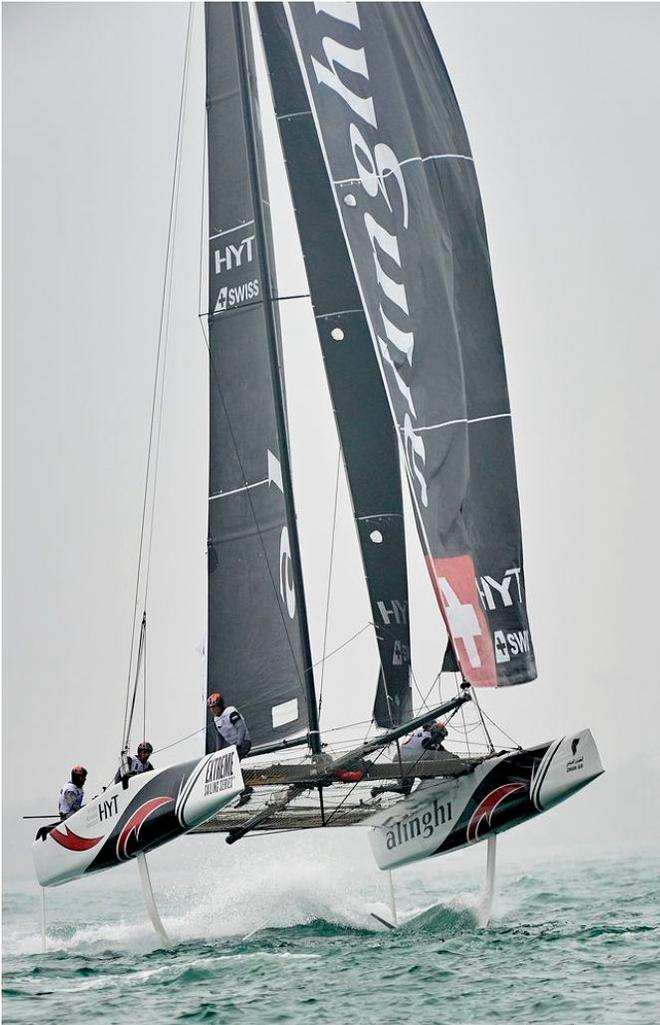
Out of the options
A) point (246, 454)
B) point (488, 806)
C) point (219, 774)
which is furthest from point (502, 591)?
point (246, 454)

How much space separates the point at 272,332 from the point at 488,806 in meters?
3.73

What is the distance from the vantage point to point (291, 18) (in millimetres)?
11055

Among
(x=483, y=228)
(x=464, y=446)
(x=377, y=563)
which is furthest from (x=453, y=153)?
(x=377, y=563)

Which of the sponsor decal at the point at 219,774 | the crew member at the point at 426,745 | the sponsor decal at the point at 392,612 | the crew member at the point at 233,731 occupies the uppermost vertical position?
the sponsor decal at the point at 392,612

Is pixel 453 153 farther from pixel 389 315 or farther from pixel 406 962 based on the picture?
pixel 406 962

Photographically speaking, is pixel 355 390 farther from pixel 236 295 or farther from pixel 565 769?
pixel 565 769

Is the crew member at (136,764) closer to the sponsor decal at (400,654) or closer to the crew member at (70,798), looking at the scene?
the crew member at (70,798)

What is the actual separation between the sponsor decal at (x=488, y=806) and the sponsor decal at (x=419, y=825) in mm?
184

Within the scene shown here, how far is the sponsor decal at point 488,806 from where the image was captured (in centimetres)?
1005

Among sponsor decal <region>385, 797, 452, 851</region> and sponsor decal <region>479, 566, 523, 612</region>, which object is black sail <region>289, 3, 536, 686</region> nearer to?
sponsor decal <region>479, 566, 523, 612</region>

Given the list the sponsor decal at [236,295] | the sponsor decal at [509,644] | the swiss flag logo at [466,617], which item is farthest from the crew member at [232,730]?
the sponsor decal at [236,295]

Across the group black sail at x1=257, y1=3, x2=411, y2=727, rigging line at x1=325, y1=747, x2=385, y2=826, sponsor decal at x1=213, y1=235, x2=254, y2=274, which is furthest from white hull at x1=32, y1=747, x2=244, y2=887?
sponsor decal at x1=213, y1=235, x2=254, y2=274

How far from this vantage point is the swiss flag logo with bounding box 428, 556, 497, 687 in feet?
32.0

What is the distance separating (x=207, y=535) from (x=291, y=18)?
3.77m
